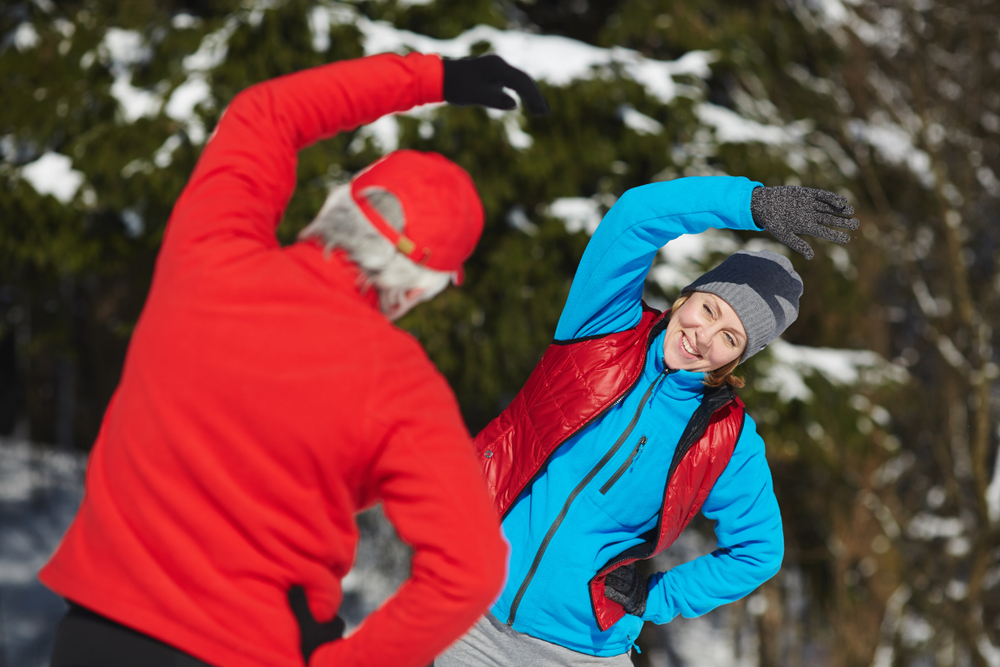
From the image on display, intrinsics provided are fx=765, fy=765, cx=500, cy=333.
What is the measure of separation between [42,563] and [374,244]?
23.5ft

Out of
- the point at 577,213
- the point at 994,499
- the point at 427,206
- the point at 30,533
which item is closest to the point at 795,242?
the point at 427,206

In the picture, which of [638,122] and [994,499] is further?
[994,499]

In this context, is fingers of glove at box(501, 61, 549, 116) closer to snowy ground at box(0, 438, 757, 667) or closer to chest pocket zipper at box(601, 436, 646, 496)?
chest pocket zipper at box(601, 436, 646, 496)

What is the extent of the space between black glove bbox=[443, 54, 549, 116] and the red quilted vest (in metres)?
0.54

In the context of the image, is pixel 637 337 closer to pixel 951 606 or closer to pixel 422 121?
pixel 422 121

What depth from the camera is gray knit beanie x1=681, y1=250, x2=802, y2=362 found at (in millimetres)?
1571

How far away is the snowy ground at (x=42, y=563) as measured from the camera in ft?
19.9

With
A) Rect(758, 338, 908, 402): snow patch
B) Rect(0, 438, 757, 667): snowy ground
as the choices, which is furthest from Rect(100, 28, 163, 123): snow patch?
Rect(758, 338, 908, 402): snow patch

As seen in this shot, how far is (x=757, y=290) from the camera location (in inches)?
62.8

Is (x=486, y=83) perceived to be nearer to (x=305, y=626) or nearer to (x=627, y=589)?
(x=305, y=626)

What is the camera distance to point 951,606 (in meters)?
5.96

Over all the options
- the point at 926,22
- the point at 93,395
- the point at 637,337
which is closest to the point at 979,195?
the point at 926,22

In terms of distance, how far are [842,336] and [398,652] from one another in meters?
5.98

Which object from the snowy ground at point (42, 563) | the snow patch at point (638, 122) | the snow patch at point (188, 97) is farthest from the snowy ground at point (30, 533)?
the snow patch at point (638, 122)
